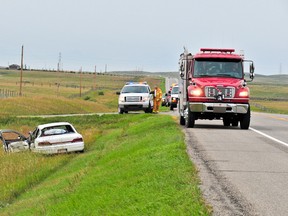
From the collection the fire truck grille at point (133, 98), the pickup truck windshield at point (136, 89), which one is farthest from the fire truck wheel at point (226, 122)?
the pickup truck windshield at point (136, 89)

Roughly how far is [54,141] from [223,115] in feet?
21.6

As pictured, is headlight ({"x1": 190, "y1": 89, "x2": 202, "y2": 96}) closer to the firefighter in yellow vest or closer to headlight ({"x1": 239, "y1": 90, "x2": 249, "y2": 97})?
headlight ({"x1": 239, "y1": 90, "x2": 249, "y2": 97})

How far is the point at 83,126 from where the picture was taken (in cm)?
3706

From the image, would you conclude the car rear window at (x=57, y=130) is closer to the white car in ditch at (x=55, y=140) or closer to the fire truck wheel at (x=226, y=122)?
the white car in ditch at (x=55, y=140)

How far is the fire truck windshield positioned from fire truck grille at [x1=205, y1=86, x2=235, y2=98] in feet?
2.11

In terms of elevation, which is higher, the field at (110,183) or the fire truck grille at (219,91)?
the fire truck grille at (219,91)

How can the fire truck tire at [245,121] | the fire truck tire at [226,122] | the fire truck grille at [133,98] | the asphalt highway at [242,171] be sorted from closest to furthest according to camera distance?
the asphalt highway at [242,171] → the fire truck tire at [245,121] → the fire truck tire at [226,122] → the fire truck grille at [133,98]

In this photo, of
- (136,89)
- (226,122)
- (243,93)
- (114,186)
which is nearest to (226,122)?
(226,122)

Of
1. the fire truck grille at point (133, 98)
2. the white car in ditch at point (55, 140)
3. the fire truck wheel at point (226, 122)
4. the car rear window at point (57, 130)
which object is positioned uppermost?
the fire truck grille at point (133, 98)

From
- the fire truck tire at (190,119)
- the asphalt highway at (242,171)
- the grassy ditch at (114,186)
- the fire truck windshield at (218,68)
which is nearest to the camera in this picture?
the asphalt highway at (242,171)

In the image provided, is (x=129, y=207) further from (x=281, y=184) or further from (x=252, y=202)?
(x=281, y=184)

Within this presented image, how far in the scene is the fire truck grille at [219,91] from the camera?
2181 centimetres

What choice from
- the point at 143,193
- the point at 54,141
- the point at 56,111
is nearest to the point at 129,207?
the point at 143,193

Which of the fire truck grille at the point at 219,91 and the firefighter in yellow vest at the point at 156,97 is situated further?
the firefighter in yellow vest at the point at 156,97
